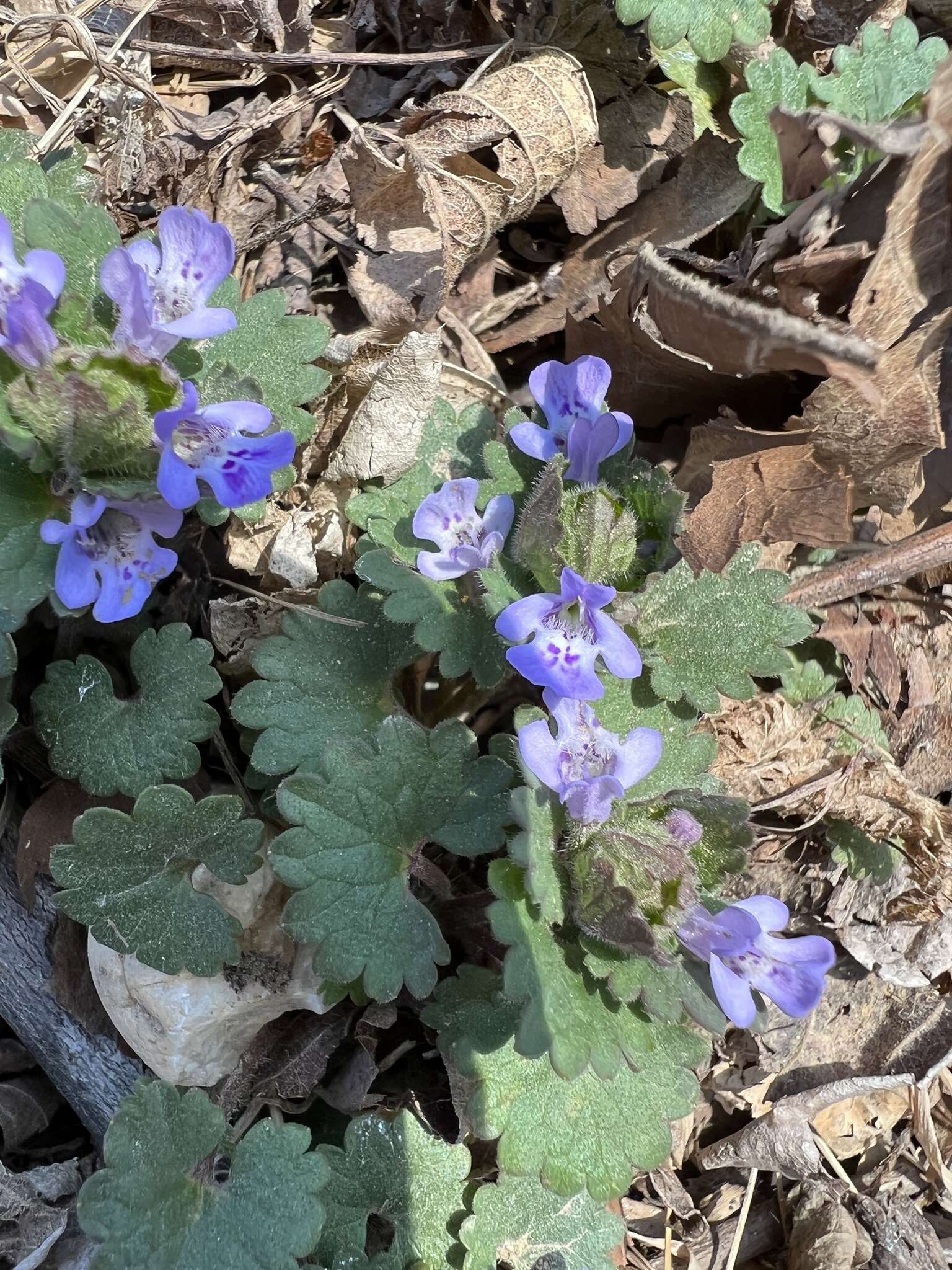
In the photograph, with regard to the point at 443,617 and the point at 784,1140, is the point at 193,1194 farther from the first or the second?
the point at 784,1140

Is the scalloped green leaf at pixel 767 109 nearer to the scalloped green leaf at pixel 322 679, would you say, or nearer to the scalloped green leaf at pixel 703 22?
the scalloped green leaf at pixel 703 22

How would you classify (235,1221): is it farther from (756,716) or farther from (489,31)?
(489,31)

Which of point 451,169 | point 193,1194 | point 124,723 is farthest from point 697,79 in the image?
point 193,1194

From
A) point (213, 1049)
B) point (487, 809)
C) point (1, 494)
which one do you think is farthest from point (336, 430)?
point (213, 1049)

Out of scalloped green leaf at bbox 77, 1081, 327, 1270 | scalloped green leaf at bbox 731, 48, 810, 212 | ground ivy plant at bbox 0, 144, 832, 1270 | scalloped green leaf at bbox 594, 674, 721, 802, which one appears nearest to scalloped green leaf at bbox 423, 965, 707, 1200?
ground ivy plant at bbox 0, 144, 832, 1270

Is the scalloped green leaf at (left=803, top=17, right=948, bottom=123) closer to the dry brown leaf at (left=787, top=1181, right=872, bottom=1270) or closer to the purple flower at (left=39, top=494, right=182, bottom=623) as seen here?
the purple flower at (left=39, top=494, right=182, bottom=623)

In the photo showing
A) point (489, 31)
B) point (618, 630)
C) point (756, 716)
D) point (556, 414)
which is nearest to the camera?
point (618, 630)
